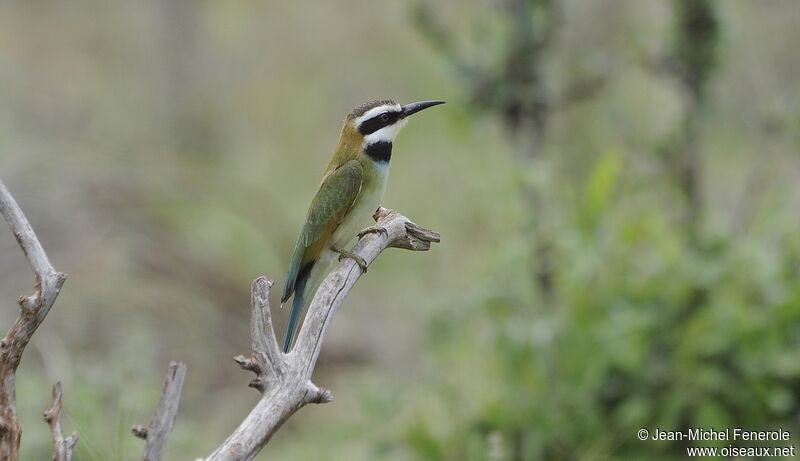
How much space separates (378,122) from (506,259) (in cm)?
92

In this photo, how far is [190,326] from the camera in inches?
224

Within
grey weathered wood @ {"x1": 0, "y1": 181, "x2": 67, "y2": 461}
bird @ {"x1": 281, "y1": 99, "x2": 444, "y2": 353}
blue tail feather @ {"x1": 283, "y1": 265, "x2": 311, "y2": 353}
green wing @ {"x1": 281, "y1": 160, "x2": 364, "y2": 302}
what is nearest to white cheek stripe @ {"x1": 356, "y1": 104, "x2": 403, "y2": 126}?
bird @ {"x1": 281, "y1": 99, "x2": 444, "y2": 353}

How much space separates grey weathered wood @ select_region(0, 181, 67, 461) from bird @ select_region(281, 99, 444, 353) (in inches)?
39.8

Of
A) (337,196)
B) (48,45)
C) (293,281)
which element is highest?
(48,45)

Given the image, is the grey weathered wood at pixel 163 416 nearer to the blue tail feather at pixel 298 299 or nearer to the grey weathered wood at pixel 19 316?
the grey weathered wood at pixel 19 316

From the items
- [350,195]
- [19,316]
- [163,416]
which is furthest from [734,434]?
[19,316]

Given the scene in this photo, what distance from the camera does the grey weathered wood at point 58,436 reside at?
177 cm

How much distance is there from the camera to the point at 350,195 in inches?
112

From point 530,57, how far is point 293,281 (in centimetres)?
180

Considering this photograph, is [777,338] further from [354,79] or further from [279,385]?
[354,79]

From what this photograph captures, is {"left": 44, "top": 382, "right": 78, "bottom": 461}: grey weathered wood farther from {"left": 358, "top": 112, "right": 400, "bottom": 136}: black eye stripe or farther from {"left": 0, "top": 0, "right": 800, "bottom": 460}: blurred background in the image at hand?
{"left": 358, "top": 112, "right": 400, "bottom": 136}: black eye stripe

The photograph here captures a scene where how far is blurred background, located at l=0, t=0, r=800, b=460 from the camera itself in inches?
141

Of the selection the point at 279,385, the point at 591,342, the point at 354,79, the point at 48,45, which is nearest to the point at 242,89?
the point at 354,79
